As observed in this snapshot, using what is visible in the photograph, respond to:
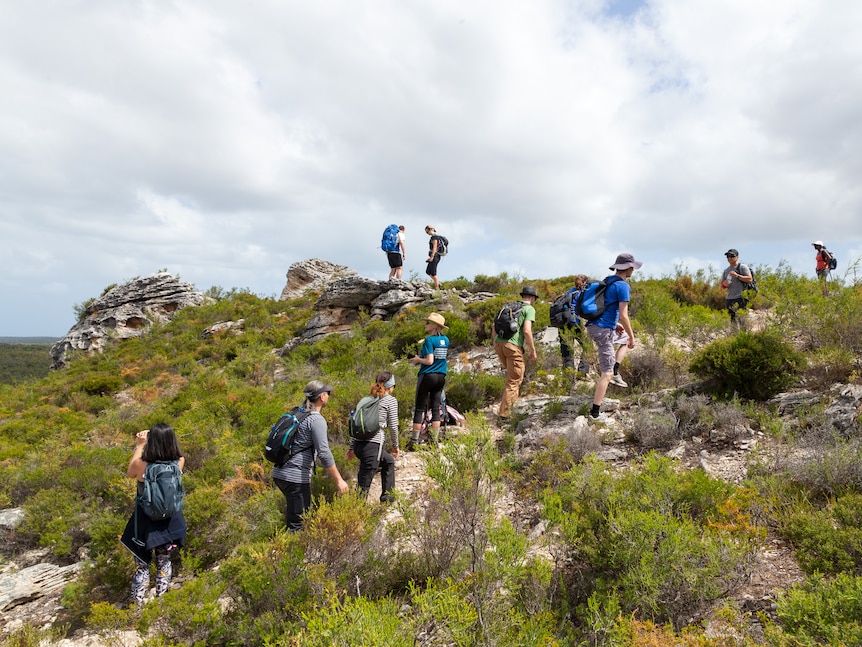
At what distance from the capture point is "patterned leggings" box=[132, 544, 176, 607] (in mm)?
3895

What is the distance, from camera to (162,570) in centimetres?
398

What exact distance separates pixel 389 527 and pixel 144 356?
1714cm

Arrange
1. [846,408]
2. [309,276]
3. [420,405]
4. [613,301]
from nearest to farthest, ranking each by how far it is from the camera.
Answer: [846,408] → [613,301] → [420,405] → [309,276]

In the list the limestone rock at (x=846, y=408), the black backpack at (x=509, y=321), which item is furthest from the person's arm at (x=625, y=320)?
the limestone rock at (x=846, y=408)

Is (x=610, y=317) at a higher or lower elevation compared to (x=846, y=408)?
higher

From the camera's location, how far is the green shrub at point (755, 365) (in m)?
5.52

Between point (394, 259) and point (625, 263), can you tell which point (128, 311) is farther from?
point (625, 263)

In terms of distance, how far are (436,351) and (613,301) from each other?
2.40m

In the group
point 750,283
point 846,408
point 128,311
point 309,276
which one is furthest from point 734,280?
point 128,311

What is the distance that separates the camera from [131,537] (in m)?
4.01

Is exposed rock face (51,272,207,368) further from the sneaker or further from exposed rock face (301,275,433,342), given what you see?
the sneaker

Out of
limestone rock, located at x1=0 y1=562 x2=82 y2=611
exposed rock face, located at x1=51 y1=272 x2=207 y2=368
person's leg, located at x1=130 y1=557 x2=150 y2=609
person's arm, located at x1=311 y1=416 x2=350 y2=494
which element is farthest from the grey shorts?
exposed rock face, located at x1=51 y1=272 x2=207 y2=368

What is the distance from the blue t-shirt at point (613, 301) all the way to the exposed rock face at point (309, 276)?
19.2 m

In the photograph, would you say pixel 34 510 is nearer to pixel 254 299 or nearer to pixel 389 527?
pixel 389 527
